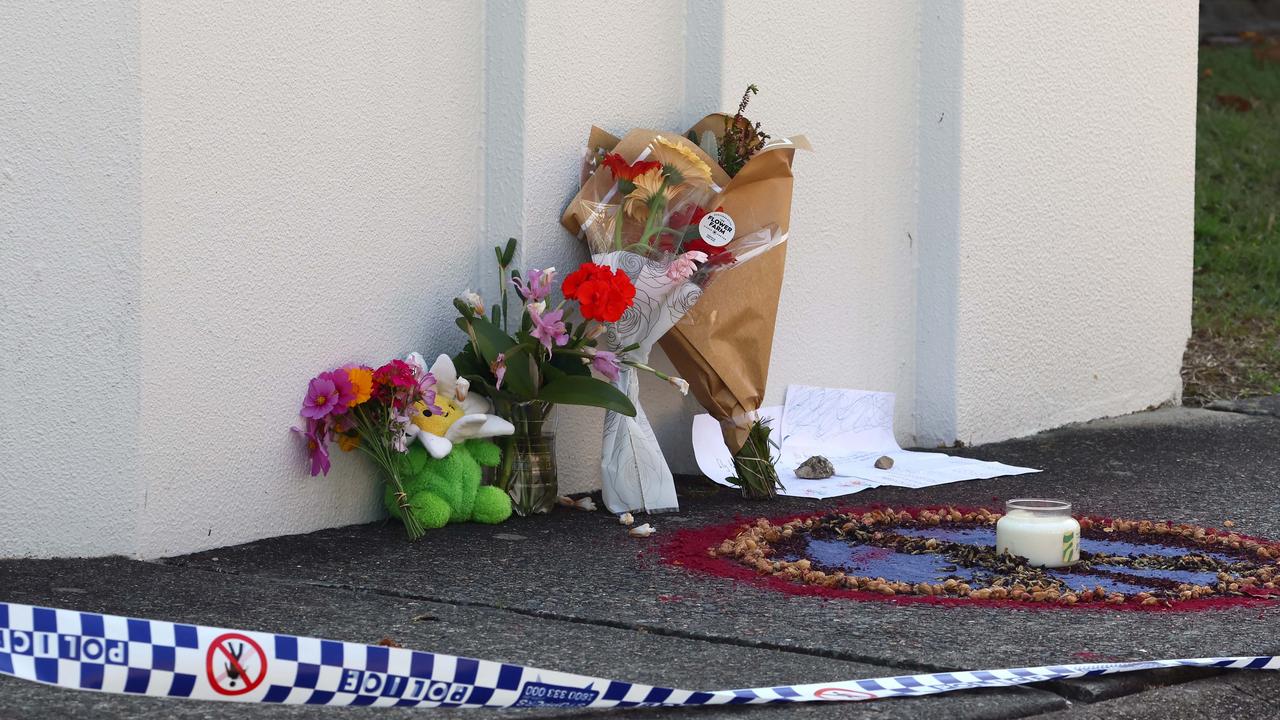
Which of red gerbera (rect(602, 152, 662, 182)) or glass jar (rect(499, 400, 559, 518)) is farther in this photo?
red gerbera (rect(602, 152, 662, 182))

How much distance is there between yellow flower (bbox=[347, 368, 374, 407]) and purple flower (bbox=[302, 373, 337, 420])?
2 centimetres

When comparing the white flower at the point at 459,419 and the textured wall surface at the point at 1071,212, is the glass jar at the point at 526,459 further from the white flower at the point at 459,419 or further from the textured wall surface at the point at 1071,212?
the textured wall surface at the point at 1071,212

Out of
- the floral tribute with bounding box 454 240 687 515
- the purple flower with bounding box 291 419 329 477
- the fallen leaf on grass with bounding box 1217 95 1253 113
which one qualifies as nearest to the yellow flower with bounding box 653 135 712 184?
the floral tribute with bounding box 454 240 687 515

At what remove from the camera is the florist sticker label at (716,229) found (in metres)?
3.86

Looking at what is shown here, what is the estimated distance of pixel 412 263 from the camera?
378 cm

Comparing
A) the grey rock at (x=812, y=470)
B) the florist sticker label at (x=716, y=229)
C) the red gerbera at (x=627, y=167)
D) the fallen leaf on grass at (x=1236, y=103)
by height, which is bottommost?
the grey rock at (x=812, y=470)

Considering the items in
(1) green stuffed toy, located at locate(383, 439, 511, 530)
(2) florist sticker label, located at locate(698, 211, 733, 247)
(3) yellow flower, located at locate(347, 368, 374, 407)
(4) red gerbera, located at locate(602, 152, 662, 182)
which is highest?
(4) red gerbera, located at locate(602, 152, 662, 182)

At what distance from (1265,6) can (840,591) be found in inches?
463

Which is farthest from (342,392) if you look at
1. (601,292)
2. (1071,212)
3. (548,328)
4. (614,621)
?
(1071,212)

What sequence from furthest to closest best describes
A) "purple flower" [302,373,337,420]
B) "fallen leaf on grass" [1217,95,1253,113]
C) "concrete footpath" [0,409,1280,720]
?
"fallen leaf on grass" [1217,95,1253,113], "purple flower" [302,373,337,420], "concrete footpath" [0,409,1280,720]

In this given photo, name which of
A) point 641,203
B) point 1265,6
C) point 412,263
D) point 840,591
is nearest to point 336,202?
point 412,263

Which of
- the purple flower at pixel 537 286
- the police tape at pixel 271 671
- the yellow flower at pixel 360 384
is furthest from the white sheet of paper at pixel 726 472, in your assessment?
the police tape at pixel 271 671

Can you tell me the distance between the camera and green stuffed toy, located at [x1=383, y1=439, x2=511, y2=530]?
141 inches

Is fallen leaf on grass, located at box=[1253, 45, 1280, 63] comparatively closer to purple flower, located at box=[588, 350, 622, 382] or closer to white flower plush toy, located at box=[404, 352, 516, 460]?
purple flower, located at box=[588, 350, 622, 382]
